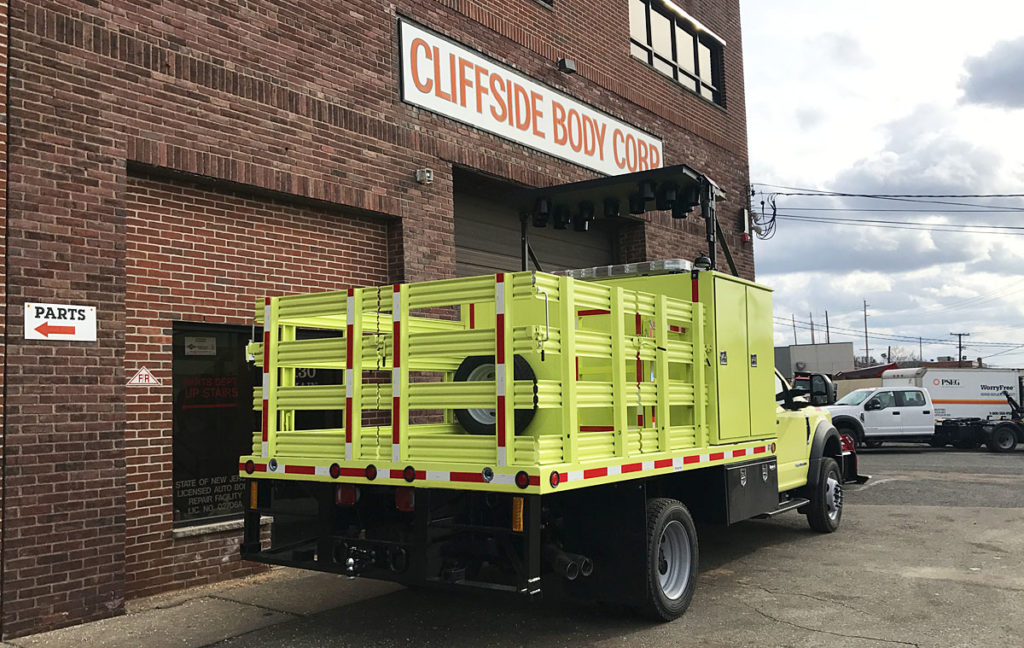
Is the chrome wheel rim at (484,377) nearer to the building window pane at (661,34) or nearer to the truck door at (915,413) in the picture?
the building window pane at (661,34)

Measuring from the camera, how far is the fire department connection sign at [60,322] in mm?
6227

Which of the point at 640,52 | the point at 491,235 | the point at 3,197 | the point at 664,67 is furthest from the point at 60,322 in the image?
the point at 664,67

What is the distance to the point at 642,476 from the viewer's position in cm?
552

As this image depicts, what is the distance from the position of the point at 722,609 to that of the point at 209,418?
14.7ft

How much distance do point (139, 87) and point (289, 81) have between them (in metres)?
1.58

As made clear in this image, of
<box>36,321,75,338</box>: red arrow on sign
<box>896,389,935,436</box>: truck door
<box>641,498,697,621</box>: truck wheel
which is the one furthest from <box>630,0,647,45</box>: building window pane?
<box>896,389,935,436</box>: truck door

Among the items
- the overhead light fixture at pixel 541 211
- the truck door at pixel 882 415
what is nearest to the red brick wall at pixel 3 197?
the overhead light fixture at pixel 541 211

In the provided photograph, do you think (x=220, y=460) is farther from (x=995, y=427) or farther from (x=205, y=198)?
(x=995, y=427)

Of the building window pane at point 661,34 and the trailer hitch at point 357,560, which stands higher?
the building window pane at point 661,34

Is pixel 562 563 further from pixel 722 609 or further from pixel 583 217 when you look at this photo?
pixel 583 217

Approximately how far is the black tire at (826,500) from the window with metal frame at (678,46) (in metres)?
7.60

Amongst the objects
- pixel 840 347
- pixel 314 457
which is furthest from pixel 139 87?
pixel 840 347

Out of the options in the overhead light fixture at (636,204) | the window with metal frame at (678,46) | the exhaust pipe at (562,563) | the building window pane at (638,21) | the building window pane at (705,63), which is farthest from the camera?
the building window pane at (705,63)

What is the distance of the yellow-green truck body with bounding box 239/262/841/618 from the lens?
4.89 metres
